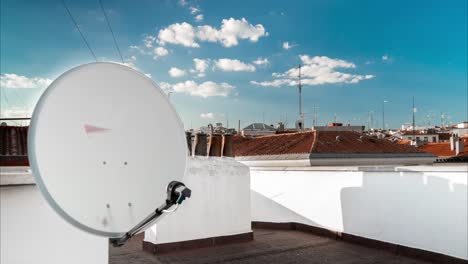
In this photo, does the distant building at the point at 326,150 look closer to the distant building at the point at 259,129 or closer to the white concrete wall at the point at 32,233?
the white concrete wall at the point at 32,233

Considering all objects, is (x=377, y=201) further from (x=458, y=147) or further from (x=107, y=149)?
(x=458, y=147)

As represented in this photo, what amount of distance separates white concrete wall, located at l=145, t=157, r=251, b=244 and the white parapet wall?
10.6 feet

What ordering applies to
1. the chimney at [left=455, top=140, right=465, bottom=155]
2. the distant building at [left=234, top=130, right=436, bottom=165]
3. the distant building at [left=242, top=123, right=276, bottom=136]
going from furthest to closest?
the distant building at [left=242, top=123, right=276, bottom=136] < the chimney at [left=455, top=140, right=465, bottom=155] < the distant building at [left=234, top=130, right=436, bottom=165]

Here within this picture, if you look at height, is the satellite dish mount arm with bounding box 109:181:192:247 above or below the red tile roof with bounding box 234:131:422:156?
below

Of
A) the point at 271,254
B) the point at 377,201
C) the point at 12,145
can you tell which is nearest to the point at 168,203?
the point at 12,145

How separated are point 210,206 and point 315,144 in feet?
30.2

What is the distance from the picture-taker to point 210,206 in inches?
307

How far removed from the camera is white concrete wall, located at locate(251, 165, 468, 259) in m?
Result: 6.29

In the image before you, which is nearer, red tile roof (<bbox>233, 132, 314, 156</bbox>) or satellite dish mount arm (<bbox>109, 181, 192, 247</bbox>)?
satellite dish mount arm (<bbox>109, 181, 192, 247</bbox>)

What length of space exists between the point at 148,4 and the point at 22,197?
10.3m

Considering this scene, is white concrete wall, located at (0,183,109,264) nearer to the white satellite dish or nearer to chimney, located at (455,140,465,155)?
the white satellite dish

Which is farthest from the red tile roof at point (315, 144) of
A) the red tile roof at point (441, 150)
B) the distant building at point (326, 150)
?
the red tile roof at point (441, 150)

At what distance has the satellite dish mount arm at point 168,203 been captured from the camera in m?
2.90

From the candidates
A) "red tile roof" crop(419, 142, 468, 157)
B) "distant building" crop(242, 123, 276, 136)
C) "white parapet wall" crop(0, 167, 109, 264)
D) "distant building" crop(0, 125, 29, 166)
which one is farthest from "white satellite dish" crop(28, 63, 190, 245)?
"distant building" crop(242, 123, 276, 136)
